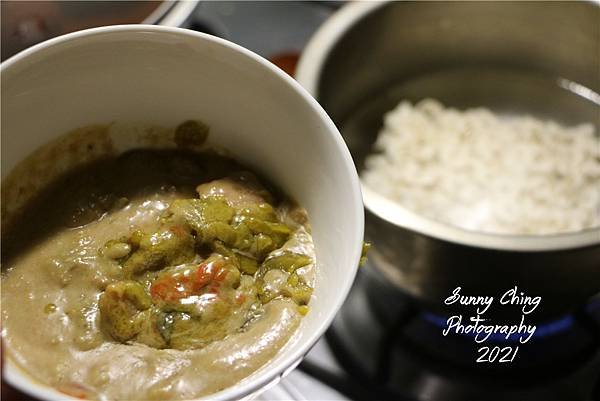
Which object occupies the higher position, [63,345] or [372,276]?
[63,345]

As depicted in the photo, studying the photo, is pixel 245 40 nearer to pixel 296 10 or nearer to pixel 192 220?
pixel 296 10

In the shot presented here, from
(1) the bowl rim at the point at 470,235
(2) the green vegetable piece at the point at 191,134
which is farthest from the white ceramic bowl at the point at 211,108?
(1) the bowl rim at the point at 470,235

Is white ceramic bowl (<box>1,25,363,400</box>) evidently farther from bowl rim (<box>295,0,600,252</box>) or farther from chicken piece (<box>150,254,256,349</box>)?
bowl rim (<box>295,0,600,252</box>)

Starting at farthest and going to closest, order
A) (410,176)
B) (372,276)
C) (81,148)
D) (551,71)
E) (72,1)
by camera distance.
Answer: (551,71) < (410,176) < (372,276) < (72,1) < (81,148)

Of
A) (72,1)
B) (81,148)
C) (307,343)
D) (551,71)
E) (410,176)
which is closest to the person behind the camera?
(307,343)

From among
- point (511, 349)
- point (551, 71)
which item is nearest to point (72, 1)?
point (511, 349)

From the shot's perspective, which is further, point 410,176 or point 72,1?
point 410,176

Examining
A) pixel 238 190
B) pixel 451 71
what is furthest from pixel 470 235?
pixel 451 71
